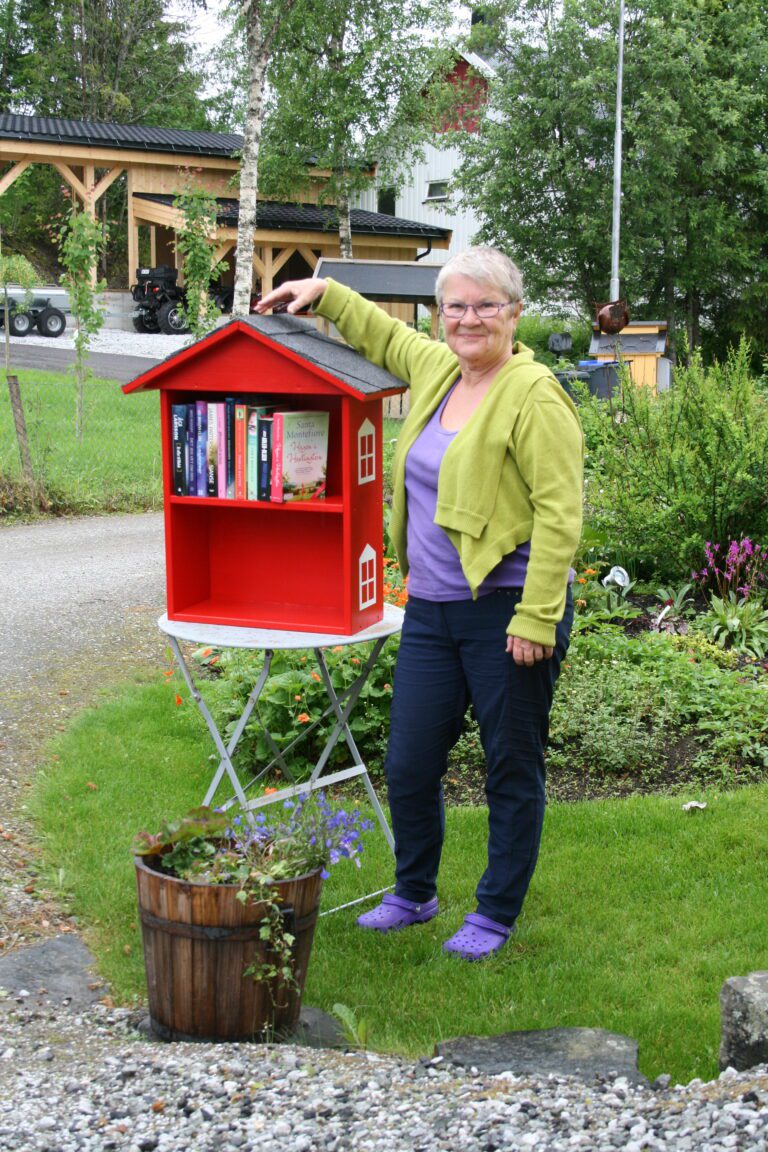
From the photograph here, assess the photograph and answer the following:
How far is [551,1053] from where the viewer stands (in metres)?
3.09

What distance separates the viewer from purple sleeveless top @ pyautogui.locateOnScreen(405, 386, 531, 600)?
3547 mm

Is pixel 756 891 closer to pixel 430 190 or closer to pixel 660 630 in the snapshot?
pixel 660 630

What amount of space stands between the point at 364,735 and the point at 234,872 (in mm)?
2387

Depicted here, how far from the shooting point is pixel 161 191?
102 ft

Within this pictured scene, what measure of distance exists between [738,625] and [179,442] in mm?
3753

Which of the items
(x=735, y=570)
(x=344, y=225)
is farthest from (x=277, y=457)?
(x=344, y=225)

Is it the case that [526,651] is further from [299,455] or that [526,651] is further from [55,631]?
[55,631]

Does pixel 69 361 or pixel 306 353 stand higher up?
pixel 306 353

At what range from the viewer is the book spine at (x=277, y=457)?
3.87 m

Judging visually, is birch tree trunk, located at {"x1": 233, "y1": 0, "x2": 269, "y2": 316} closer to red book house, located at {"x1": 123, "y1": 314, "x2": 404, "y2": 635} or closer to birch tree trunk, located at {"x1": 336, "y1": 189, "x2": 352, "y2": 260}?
birch tree trunk, located at {"x1": 336, "y1": 189, "x2": 352, "y2": 260}

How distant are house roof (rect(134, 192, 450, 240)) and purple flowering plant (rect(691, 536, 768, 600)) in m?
22.8

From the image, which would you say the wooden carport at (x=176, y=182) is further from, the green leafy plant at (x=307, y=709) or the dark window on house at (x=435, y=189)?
the green leafy plant at (x=307, y=709)

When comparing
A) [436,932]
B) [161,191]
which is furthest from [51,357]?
[436,932]

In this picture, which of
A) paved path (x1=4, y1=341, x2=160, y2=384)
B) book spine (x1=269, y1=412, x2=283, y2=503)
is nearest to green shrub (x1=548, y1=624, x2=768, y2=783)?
book spine (x1=269, y1=412, x2=283, y2=503)
